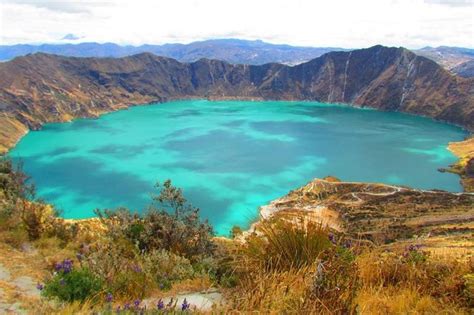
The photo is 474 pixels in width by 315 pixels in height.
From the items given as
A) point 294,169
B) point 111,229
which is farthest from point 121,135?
point 111,229

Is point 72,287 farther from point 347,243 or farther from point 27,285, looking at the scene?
point 347,243

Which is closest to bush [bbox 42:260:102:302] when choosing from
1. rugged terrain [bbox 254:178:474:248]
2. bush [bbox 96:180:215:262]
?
bush [bbox 96:180:215:262]

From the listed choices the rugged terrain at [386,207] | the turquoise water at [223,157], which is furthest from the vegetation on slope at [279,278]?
the turquoise water at [223,157]

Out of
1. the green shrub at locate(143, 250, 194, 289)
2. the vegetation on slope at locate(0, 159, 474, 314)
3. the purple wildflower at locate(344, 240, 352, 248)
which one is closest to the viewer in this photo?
the vegetation on slope at locate(0, 159, 474, 314)

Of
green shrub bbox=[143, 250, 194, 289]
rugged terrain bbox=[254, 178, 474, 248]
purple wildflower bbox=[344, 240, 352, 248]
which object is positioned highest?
A: purple wildflower bbox=[344, 240, 352, 248]

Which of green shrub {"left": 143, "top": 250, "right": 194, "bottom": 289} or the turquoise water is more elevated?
green shrub {"left": 143, "top": 250, "right": 194, "bottom": 289}

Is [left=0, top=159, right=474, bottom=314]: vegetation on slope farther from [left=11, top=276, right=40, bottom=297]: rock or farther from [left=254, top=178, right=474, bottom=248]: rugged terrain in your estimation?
[left=254, top=178, right=474, bottom=248]: rugged terrain
